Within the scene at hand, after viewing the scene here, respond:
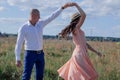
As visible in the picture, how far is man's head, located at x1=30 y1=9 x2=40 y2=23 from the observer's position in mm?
8516

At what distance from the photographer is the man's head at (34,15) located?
335 inches

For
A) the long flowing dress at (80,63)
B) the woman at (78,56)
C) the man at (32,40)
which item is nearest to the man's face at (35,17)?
the man at (32,40)

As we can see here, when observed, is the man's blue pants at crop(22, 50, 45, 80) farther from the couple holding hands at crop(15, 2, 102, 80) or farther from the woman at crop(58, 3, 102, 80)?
the woman at crop(58, 3, 102, 80)

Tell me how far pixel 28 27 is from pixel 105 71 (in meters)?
3.67

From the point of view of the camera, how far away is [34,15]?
8.55m

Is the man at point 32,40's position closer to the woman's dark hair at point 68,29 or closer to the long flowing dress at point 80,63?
the woman's dark hair at point 68,29

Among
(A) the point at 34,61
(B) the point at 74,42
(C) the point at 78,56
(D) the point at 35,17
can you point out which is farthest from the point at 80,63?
(D) the point at 35,17

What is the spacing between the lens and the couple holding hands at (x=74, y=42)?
8.46 metres

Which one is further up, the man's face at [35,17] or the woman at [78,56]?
the man's face at [35,17]

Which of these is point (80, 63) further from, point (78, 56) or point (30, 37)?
point (30, 37)

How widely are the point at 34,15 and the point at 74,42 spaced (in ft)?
3.17

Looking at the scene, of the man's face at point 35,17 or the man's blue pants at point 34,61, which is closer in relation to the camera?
the man's face at point 35,17

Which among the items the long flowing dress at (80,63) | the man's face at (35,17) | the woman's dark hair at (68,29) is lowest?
the long flowing dress at (80,63)

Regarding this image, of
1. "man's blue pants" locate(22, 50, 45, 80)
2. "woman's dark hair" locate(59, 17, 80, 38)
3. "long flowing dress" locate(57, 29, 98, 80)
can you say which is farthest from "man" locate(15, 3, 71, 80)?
"long flowing dress" locate(57, 29, 98, 80)
